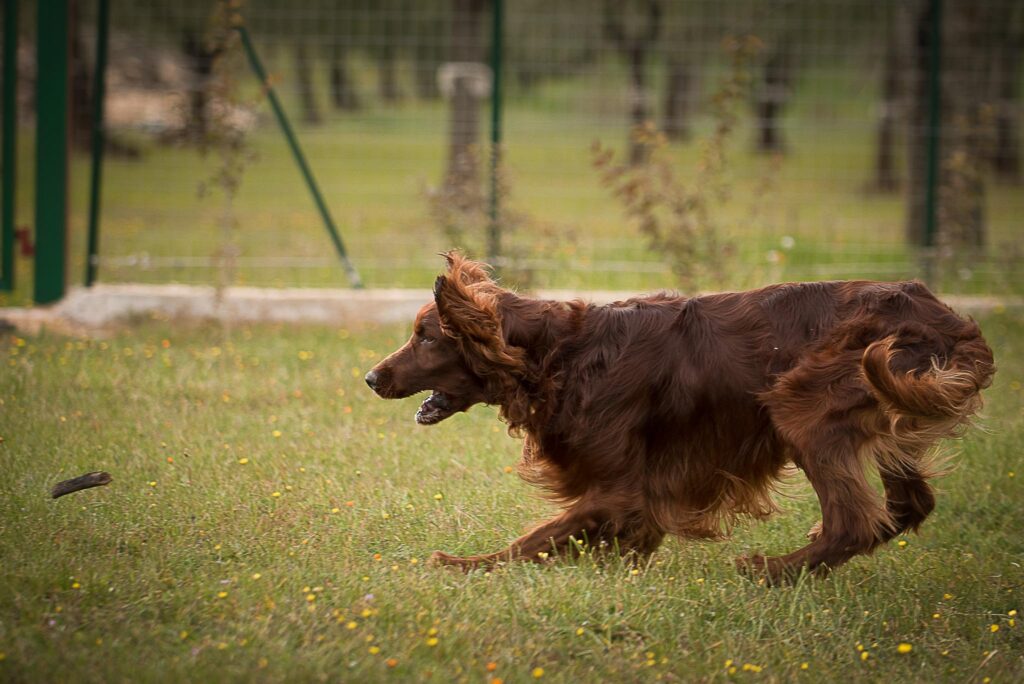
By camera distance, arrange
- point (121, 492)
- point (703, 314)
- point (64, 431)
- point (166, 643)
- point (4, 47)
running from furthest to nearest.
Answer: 1. point (4, 47)
2. point (64, 431)
3. point (121, 492)
4. point (703, 314)
5. point (166, 643)

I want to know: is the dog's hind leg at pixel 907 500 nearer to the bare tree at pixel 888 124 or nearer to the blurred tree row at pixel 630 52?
the blurred tree row at pixel 630 52

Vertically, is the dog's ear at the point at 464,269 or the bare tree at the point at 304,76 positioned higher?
the bare tree at the point at 304,76

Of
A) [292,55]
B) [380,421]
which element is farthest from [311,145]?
[380,421]

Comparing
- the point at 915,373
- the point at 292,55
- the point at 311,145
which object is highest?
the point at 292,55

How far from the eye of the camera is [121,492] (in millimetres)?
5016

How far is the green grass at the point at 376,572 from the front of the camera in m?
3.53

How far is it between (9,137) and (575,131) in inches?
242

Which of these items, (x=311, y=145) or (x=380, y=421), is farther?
(x=311, y=145)

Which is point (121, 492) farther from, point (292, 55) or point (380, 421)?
point (292, 55)

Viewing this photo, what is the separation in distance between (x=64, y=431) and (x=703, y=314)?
130 inches

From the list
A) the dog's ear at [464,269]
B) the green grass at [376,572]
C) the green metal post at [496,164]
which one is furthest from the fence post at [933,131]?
the dog's ear at [464,269]

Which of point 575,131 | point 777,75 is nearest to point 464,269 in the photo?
point 777,75

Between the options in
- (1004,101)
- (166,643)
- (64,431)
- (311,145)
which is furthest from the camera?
(1004,101)

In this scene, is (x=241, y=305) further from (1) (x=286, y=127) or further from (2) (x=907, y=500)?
(2) (x=907, y=500)
